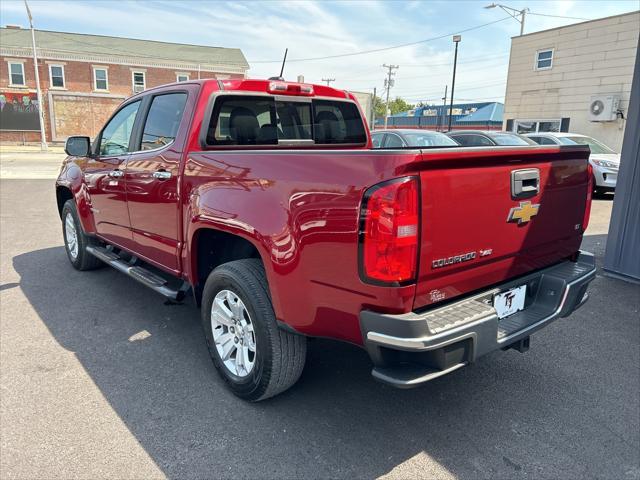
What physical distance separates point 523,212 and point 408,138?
7581 millimetres

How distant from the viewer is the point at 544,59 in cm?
2267

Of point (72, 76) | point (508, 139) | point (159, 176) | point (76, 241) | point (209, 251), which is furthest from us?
point (72, 76)

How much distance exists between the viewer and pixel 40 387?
3.12 metres

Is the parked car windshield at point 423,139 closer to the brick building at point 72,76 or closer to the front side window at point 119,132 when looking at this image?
the front side window at point 119,132

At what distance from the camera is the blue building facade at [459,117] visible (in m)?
40.6

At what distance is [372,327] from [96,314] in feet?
10.4

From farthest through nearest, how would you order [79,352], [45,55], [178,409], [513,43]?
[45,55]
[513,43]
[79,352]
[178,409]

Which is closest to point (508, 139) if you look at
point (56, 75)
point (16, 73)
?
point (56, 75)

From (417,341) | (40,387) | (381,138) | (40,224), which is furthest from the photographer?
(381,138)

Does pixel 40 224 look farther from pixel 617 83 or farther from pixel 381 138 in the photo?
pixel 617 83

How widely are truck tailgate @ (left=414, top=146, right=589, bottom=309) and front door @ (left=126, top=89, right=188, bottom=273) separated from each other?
192cm

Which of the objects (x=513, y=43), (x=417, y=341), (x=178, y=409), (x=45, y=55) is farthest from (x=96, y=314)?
(x=45, y=55)

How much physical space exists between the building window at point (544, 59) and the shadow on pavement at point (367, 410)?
21885 mm

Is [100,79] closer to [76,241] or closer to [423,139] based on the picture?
[423,139]
